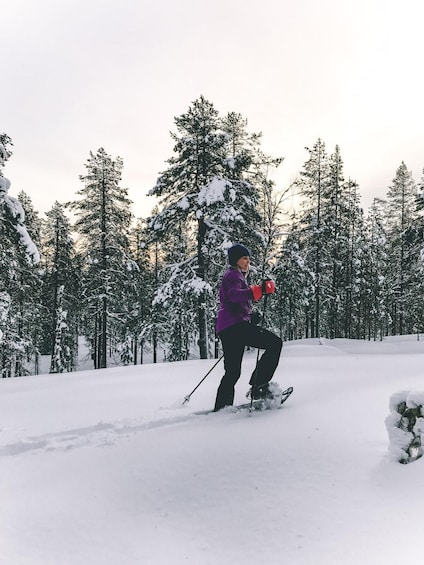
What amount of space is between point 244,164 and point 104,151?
9.97 m

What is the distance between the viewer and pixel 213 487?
9.96 feet

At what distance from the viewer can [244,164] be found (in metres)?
18.2

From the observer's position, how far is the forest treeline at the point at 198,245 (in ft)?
59.0

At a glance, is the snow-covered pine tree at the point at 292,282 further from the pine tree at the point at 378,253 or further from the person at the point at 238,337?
the person at the point at 238,337

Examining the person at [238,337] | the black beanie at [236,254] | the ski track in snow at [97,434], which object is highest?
the black beanie at [236,254]

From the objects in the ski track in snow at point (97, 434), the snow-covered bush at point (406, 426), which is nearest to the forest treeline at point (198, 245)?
the ski track in snow at point (97, 434)

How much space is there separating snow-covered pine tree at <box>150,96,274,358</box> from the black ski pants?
11.8 m

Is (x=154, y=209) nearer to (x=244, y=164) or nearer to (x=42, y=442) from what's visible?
(x=244, y=164)

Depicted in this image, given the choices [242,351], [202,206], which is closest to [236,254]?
[242,351]

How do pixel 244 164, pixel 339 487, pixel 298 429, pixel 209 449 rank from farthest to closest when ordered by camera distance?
pixel 244 164 < pixel 298 429 < pixel 209 449 < pixel 339 487

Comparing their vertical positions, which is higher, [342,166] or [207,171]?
[342,166]

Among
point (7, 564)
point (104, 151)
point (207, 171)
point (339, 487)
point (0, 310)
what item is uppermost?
point (104, 151)

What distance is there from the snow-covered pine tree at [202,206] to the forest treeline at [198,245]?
0.05 meters

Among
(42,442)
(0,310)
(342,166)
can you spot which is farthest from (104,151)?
(42,442)
